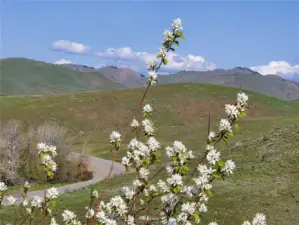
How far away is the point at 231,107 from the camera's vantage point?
4855 mm

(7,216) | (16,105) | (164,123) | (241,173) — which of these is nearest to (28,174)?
(7,216)

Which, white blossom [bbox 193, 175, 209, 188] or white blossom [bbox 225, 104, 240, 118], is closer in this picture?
white blossom [bbox 193, 175, 209, 188]

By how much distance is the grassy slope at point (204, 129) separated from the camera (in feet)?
64.4

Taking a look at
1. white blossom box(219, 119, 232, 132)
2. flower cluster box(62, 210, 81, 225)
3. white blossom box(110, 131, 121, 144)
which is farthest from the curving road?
white blossom box(219, 119, 232, 132)

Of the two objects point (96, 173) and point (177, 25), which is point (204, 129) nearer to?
point (96, 173)

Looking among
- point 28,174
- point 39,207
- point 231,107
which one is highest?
point 231,107

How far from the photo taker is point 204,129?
195 ft

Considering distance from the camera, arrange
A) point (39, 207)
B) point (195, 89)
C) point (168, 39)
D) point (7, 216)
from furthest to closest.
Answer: point (195, 89)
point (7, 216)
point (39, 207)
point (168, 39)

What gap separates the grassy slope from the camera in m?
19.6

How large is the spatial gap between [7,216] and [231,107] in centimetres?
1793

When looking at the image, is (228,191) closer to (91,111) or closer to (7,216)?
(7,216)

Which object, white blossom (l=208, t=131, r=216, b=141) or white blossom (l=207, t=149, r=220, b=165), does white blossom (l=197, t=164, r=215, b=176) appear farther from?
white blossom (l=208, t=131, r=216, b=141)

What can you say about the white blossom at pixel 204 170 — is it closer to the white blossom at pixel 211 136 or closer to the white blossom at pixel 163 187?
the white blossom at pixel 211 136

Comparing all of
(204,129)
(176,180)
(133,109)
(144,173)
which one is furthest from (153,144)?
(133,109)
